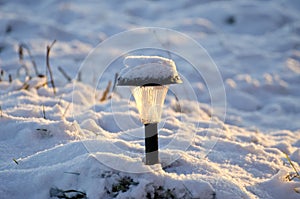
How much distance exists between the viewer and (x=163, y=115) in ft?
9.98

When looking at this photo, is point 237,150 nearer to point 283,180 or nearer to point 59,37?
point 283,180

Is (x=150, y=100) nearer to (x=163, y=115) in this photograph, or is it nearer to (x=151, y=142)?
(x=151, y=142)

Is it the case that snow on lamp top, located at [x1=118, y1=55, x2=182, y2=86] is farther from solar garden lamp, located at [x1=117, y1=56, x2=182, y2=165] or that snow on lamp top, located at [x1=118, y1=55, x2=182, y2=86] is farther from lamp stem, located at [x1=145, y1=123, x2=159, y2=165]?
lamp stem, located at [x1=145, y1=123, x2=159, y2=165]

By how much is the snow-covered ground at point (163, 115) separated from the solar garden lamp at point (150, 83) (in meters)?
0.12

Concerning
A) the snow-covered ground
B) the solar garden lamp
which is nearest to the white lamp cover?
the solar garden lamp

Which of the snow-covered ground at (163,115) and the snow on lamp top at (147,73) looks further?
the snow-covered ground at (163,115)

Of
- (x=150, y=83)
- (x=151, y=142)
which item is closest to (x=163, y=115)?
(x=151, y=142)

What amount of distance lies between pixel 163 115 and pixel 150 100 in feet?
4.63

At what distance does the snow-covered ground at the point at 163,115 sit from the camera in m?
1.65

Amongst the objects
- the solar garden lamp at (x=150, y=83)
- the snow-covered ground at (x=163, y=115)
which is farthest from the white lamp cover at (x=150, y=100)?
the snow-covered ground at (x=163, y=115)

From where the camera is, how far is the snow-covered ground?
1.65 meters

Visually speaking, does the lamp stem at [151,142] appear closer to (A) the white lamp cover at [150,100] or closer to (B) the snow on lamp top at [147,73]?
(A) the white lamp cover at [150,100]

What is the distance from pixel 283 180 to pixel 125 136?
3.08ft

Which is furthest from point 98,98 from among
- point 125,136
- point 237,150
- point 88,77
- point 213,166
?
point 213,166
